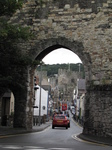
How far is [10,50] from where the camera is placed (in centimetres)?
1529

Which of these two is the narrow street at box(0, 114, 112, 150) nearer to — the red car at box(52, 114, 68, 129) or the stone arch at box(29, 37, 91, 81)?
the stone arch at box(29, 37, 91, 81)

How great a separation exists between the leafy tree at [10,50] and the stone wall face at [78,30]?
2026 millimetres

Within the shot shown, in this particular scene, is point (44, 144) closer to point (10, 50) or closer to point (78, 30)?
point (10, 50)

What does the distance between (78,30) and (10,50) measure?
14.1 ft

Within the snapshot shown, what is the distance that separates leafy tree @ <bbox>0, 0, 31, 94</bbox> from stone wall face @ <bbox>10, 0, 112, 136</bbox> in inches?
79.8

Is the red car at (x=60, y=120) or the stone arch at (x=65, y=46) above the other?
A: the stone arch at (x=65, y=46)

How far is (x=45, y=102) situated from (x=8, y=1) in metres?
40.8

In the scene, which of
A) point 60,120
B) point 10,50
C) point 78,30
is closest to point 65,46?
point 78,30

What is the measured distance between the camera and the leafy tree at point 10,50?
43.0ft

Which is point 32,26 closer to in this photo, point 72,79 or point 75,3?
point 75,3

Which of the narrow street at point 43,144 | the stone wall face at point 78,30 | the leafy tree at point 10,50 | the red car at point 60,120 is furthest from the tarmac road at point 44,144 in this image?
the red car at point 60,120

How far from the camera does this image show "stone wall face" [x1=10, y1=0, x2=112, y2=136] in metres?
16.2

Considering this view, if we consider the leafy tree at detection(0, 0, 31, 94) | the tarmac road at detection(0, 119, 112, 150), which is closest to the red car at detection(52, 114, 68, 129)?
the leafy tree at detection(0, 0, 31, 94)

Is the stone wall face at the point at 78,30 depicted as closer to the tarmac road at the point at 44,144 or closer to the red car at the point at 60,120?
the tarmac road at the point at 44,144
